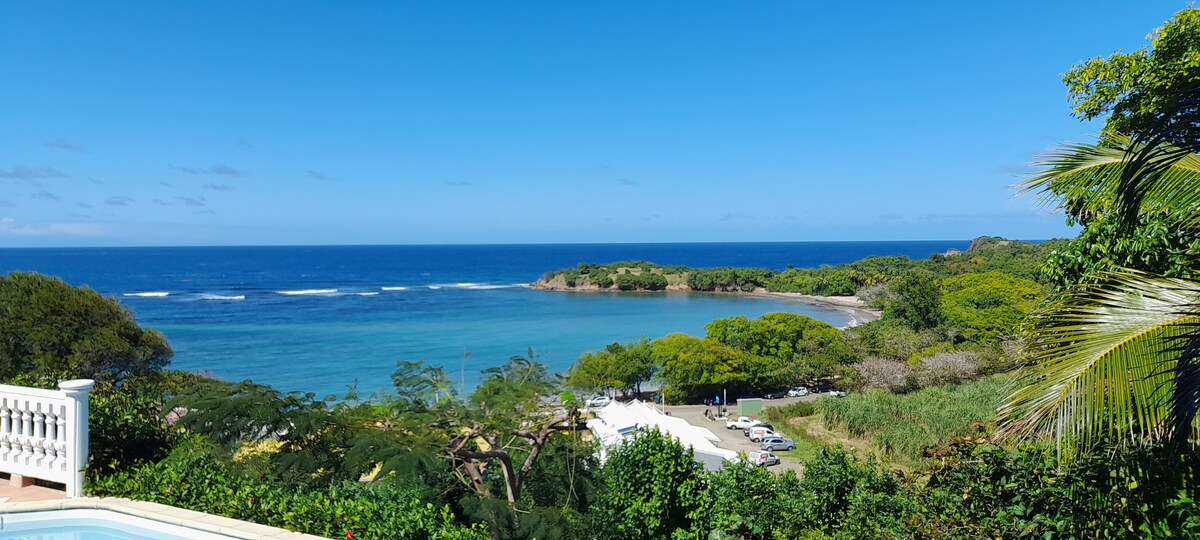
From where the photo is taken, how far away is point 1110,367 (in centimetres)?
288

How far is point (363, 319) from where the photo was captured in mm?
52156

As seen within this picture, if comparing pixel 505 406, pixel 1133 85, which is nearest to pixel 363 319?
pixel 505 406

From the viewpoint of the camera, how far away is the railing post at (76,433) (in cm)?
514

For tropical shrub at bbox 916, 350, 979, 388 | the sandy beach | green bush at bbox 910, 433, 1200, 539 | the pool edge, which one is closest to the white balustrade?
the pool edge

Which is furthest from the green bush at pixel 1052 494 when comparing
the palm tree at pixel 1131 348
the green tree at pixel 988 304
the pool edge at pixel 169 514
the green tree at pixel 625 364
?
the green tree at pixel 988 304

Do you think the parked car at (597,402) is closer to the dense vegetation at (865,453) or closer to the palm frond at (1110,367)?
the dense vegetation at (865,453)

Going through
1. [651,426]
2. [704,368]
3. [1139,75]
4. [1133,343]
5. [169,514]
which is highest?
[1139,75]

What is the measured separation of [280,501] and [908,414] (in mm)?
16422

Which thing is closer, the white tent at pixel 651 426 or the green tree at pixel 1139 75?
the green tree at pixel 1139 75

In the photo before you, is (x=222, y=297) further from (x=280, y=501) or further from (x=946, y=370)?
(x=280, y=501)

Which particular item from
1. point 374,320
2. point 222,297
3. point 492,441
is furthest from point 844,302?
point 492,441

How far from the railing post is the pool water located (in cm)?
35

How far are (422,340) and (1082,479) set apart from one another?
133ft

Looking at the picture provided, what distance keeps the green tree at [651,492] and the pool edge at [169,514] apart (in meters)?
3.59
